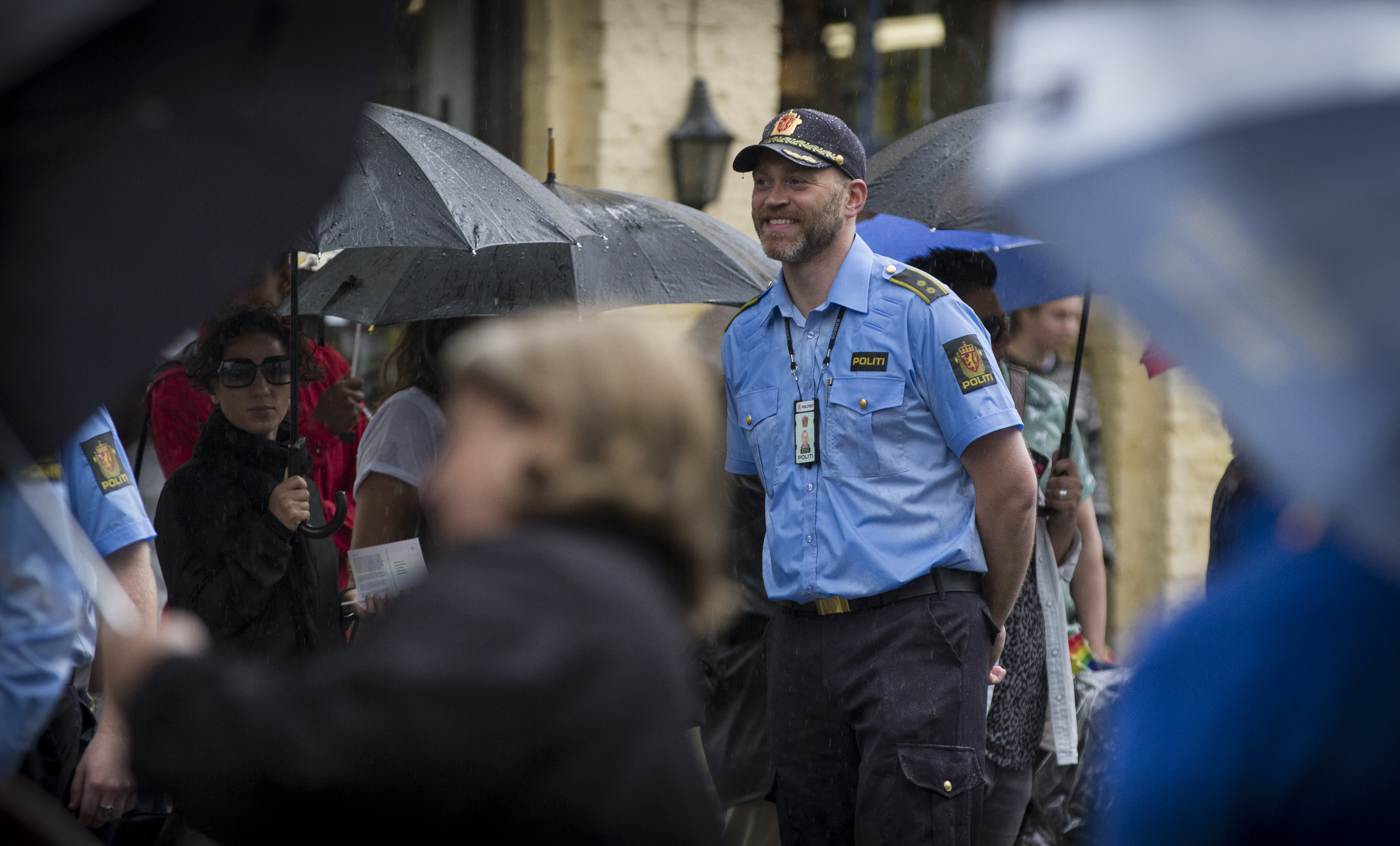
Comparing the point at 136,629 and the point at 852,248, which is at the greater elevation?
the point at 852,248

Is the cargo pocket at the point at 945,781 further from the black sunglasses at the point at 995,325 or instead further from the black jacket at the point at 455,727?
the black jacket at the point at 455,727

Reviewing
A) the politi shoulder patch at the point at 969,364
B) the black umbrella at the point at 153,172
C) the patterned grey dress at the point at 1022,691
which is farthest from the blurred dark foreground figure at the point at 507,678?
the patterned grey dress at the point at 1022,691

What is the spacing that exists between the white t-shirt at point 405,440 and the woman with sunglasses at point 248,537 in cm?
22

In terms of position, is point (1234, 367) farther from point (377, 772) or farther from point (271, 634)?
point (271, 634)

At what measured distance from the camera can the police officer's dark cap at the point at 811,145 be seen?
380cm

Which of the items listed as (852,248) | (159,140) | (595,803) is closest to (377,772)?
(595,803)

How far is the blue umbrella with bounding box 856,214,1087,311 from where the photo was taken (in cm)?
505

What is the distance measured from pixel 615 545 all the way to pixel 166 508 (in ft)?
8.79

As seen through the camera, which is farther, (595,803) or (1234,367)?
(595,803)

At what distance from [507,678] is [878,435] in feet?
7.33

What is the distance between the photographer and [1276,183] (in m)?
0.89

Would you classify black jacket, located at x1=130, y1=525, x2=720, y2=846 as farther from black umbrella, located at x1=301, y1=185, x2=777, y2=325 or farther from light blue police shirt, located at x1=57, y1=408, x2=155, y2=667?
black umbrella, located at x1=301, y1=185, x2=777, y2=325

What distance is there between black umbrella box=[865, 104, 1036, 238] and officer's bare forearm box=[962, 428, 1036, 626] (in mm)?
874

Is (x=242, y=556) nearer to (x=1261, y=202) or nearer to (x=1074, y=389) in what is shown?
(x=1074, y=389)
